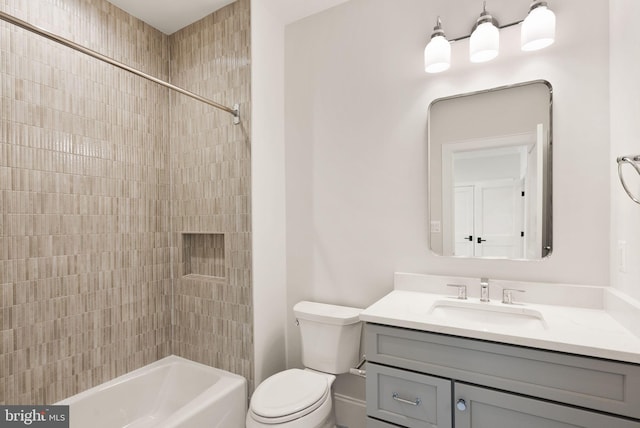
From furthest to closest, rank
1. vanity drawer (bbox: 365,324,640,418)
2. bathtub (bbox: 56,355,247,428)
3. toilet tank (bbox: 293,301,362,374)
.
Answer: toilet tank (bbox: 293,301,362,374)
bathtub (bbox: 56,355,247,428)
vanity drawer (bbox: 365,324,640,418)

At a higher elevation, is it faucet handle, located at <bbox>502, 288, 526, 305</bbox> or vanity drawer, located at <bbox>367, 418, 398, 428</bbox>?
faucet handle, located at <bbox>502, 288, 526, 305</bbox>

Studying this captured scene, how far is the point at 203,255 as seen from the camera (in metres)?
2.25

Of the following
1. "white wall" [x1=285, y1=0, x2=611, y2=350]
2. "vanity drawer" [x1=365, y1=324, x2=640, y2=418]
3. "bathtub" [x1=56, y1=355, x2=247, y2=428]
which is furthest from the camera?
"bathtub" [x1=56, y1=355, x2=247, y2=428]

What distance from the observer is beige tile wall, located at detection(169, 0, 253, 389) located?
6.46 feet

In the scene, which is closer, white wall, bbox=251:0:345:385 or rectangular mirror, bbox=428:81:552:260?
rectangular mirror, bbox=428:81:552:260

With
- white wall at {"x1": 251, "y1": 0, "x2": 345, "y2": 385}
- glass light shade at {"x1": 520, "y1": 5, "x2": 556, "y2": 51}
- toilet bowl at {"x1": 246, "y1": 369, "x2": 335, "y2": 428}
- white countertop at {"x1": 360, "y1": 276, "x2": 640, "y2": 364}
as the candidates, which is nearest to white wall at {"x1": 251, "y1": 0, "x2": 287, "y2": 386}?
white wall at {"x1": 251, "y1": 0, "x2": 345, "y2": 385}

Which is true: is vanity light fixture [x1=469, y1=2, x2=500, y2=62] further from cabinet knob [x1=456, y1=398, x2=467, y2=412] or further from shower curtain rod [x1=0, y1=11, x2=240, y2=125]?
cabinet knob [x1=456, y1=398, x2=467, y2=412]

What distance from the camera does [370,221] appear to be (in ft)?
6.22

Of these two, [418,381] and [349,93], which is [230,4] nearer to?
[349,93]

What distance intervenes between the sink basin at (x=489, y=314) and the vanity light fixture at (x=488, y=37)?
1161 millimetres

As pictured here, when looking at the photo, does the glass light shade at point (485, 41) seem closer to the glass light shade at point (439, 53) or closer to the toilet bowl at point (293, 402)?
the glass light shade at point (439, 53)

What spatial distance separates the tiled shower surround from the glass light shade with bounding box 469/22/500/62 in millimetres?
1279

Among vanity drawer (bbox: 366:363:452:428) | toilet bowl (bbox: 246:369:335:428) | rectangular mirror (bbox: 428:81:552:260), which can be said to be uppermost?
rectangular mirror (bbox: 428:81:552:260)

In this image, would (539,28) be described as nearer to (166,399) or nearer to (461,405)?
(461,405)
